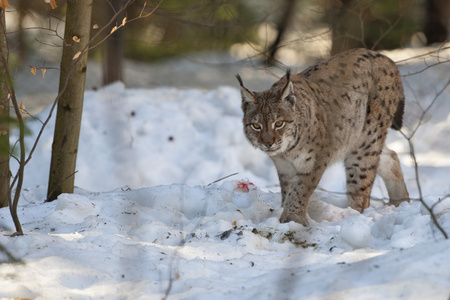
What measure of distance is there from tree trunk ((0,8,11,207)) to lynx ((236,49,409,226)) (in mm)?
1796

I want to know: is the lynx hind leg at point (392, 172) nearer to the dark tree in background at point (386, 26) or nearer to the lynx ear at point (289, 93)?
the lynx ear at point (289, 93)

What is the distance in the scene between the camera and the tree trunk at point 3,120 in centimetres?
314

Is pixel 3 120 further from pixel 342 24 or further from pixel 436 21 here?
pixel 436 21

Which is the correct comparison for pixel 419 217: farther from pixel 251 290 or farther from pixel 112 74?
pixel 112 74

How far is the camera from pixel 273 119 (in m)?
5.03

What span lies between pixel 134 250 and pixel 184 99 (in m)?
5.82

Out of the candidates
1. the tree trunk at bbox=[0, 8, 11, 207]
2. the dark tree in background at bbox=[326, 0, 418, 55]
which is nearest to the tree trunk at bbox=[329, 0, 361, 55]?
the dark tree in background at bbox=[326, 0, 418, 55]

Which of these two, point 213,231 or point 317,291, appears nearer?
point 317,291

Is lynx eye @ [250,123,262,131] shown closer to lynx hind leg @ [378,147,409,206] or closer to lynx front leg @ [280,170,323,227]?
lynx front leg @ [280,170,323,227]

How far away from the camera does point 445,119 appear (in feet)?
29.5

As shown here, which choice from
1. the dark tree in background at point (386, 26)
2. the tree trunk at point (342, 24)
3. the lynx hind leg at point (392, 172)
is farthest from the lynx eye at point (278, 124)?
the dark tree in background at point (386, 26)

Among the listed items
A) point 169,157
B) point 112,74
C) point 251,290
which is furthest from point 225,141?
point 251,290

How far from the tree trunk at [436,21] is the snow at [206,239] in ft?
17.8

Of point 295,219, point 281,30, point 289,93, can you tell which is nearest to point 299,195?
point 295,219
